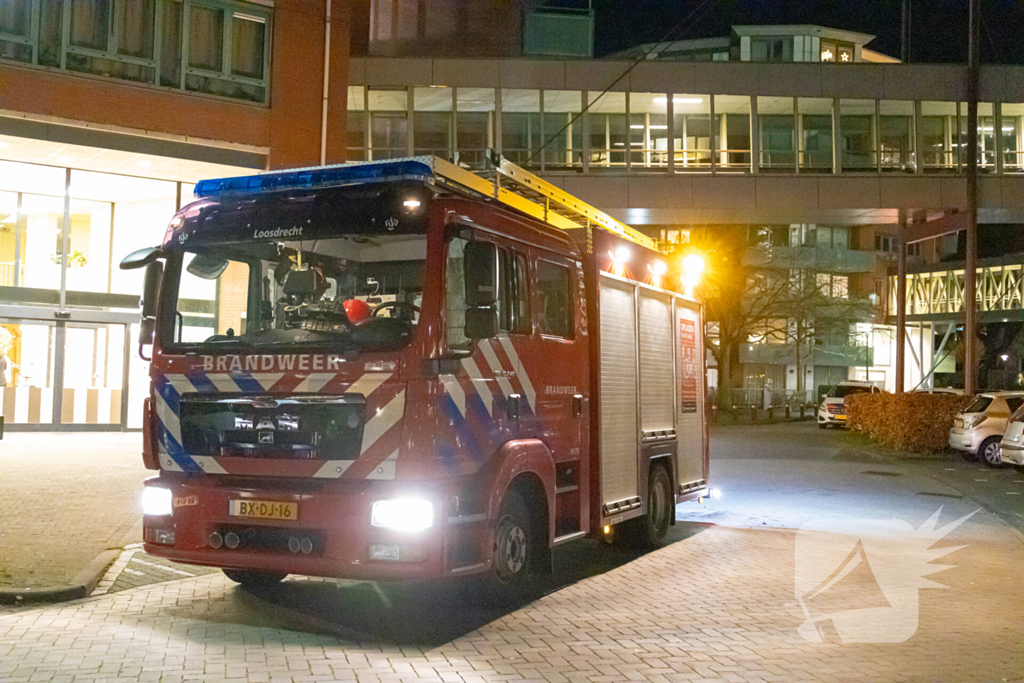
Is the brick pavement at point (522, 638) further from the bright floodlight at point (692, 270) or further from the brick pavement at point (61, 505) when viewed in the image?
the bright floodlight at point (692, 270)

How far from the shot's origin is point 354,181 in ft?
22.3

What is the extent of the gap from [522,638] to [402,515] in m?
1.22

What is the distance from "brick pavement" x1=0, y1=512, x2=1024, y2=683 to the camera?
19.1 feet

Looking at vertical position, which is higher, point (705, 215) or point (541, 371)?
point (705, 215)

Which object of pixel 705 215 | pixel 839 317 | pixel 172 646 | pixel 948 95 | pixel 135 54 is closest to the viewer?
pixel 172 646

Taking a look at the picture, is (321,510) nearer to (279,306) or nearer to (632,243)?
(279,306)

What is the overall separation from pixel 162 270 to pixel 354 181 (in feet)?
5.29

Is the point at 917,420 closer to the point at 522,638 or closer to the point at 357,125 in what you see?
the point at 357,125

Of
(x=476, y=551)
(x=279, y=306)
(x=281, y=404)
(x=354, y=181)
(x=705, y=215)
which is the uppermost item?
(x=705, y=215)

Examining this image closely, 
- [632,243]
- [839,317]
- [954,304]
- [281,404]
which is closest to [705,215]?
[632,243]

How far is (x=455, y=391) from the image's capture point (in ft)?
21.7

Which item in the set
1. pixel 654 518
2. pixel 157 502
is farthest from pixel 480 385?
pixel 654 518

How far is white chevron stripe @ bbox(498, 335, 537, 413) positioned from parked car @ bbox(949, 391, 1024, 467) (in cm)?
1665

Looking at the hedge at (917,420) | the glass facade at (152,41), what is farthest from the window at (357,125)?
the hedge at (917,420)
